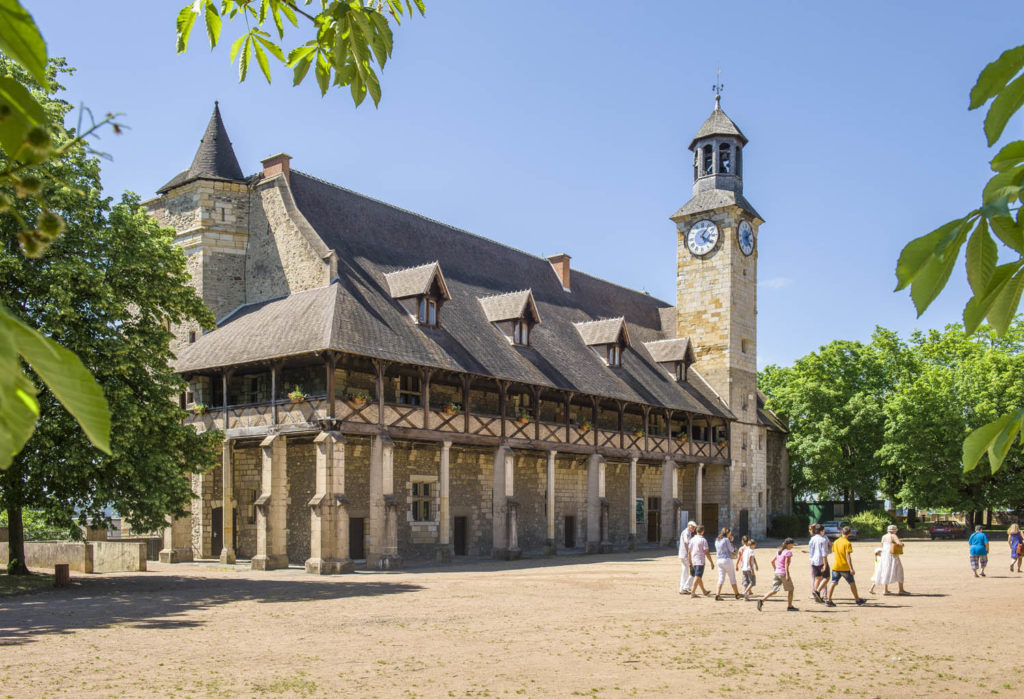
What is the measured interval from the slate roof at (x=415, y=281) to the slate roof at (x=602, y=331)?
9.21 metres

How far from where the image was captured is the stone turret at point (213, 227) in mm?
33250

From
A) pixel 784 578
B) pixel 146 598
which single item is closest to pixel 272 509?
pixel 146 598

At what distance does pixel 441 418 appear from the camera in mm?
29953

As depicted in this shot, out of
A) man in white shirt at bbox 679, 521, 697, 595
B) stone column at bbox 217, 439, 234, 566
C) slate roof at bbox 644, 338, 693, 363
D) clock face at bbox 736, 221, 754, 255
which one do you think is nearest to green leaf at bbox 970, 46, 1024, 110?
man in white shirt at bbox 679, 521, 697, 595

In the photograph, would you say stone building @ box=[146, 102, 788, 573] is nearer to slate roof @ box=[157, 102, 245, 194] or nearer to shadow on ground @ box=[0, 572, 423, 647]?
slate roof @ box=[157, 102, 245, 194]

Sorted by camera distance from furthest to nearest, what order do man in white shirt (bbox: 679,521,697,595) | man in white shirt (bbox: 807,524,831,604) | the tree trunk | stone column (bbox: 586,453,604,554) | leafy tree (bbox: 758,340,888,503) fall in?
leafy tree (bbox: 758,340,888,503), stone column (bbox: 586,453,604,554), the tree trunk, man in white shirt (bbox: 679,521,697,595), man in white shirt (bbox: 807,524,831,604)

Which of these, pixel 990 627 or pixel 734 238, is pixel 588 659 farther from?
pixel 734 238

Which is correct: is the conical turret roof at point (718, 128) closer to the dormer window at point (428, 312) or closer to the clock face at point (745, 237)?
the clock face at point (745, 237)

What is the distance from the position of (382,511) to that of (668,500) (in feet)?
54.3

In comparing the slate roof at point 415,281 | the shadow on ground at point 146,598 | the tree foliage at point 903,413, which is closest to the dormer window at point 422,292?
the slate roof at point 415,281

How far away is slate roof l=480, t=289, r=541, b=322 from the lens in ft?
114

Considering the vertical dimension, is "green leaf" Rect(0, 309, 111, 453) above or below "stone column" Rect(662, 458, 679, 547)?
above

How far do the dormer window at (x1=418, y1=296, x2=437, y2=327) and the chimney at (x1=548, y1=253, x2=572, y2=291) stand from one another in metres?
13.6

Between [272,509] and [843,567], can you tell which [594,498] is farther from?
[843,567]
